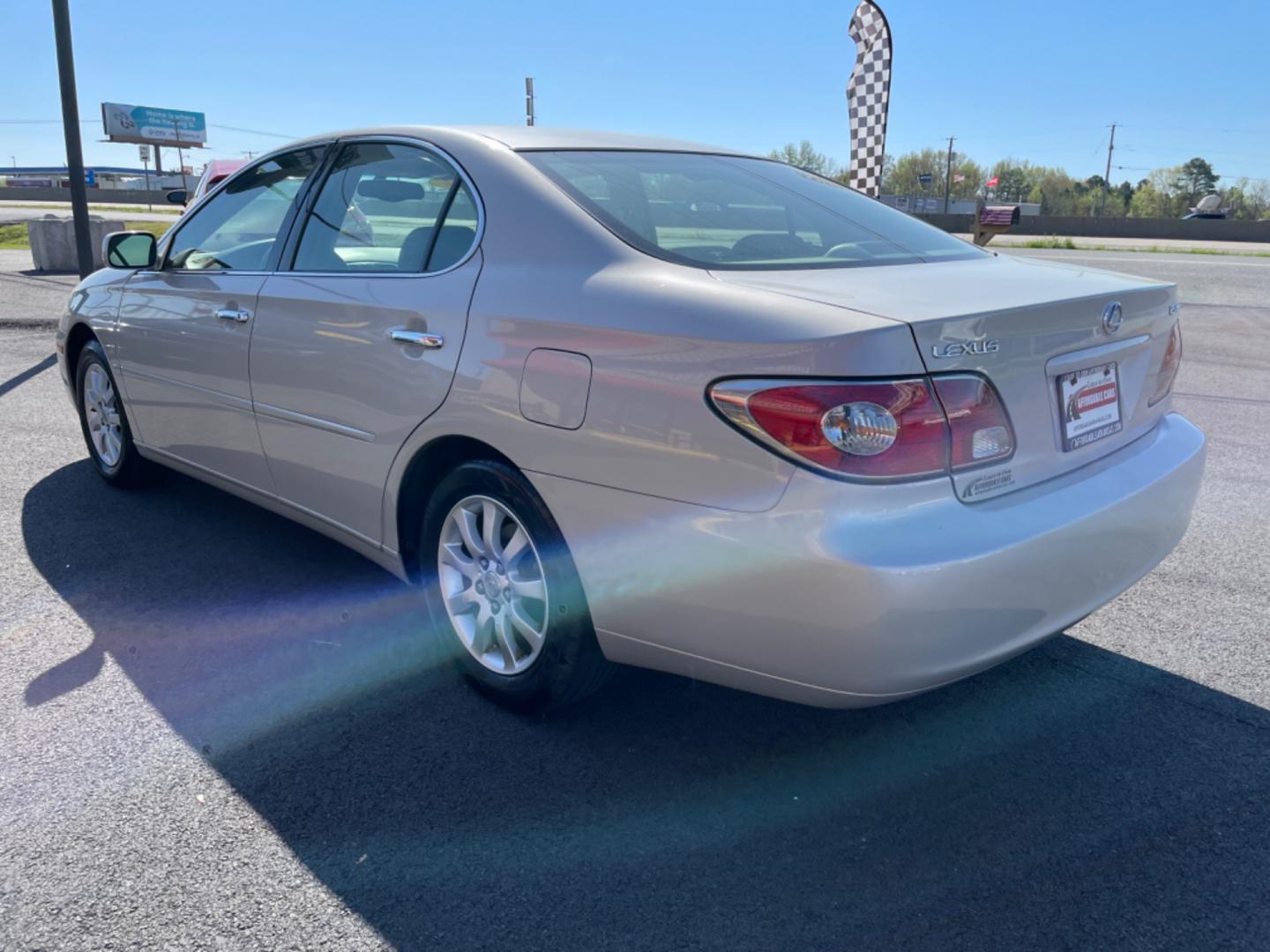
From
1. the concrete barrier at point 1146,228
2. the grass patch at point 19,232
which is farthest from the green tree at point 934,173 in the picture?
the grass patch at point 19,232

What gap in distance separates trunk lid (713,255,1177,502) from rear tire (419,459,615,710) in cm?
80

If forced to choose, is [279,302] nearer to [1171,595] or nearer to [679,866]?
[679,866]

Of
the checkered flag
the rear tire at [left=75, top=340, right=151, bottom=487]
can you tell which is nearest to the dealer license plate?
the rear tire at [left=75, top=340, right=151, bottom=487]

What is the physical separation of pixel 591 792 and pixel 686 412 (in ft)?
3.30

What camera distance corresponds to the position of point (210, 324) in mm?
3701

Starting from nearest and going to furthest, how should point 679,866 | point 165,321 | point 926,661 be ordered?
point 926,661, point 679,866, point 165,321

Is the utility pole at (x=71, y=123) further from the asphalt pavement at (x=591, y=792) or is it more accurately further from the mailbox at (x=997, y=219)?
the mailbox at (x=997, y=219)

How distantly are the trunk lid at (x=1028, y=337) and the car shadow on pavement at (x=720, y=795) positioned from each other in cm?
82

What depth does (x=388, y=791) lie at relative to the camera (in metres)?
2.49

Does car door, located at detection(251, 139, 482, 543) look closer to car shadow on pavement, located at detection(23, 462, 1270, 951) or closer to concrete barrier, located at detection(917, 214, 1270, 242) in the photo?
car shadow on pavement, located at detection(23, 462, 1270, 951)

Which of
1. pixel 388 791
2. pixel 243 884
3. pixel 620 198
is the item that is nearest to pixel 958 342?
pixel 620 198

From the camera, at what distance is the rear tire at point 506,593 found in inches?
100

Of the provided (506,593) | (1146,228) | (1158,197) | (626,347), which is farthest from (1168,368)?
(1158,197)

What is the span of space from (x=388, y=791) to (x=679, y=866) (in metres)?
0.76
